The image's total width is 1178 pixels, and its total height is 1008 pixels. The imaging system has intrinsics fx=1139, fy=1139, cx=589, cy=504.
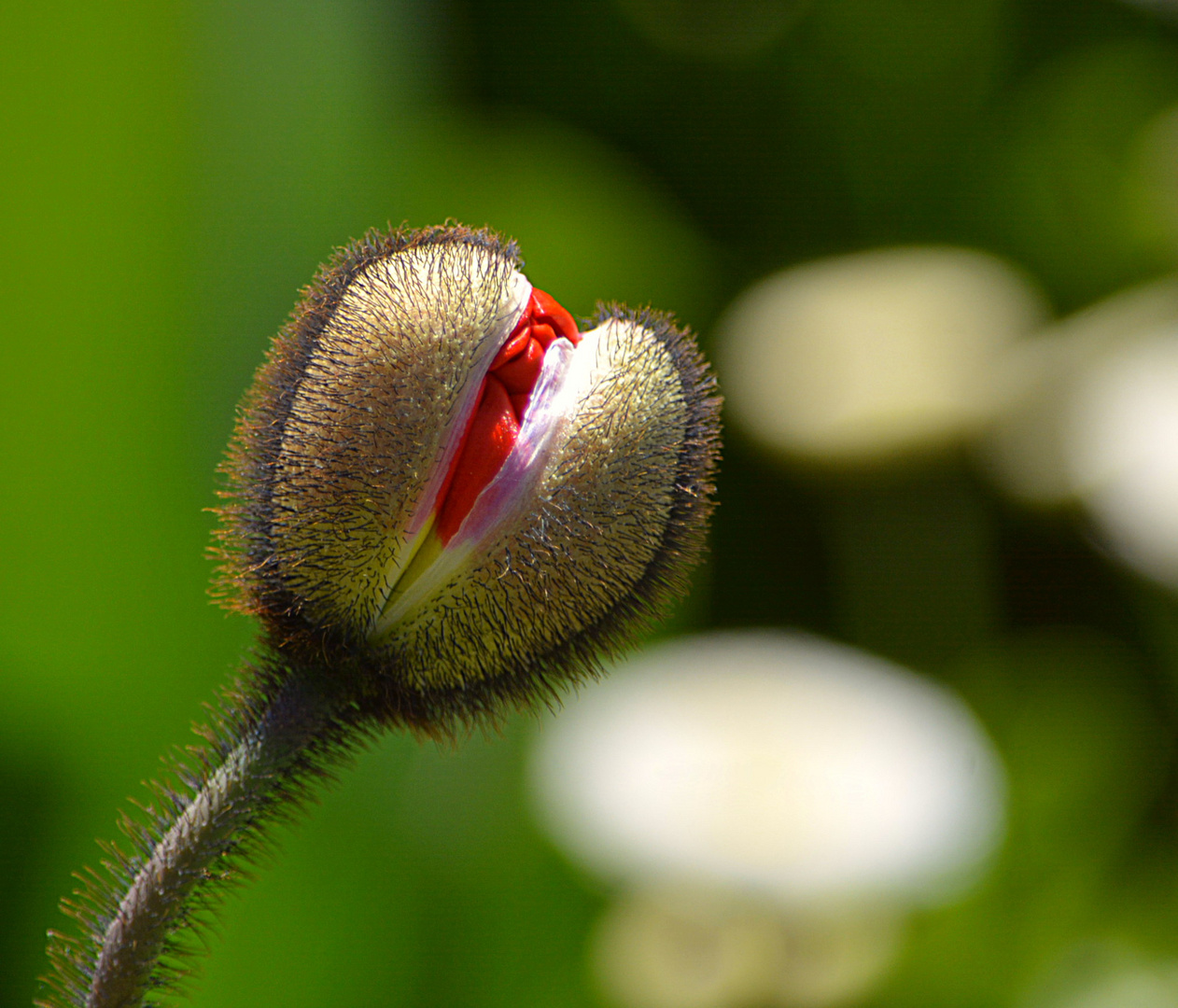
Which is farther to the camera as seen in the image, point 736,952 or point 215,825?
point 736,952

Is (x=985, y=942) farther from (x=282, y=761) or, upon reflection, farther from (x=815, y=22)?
(x=815, y=22)

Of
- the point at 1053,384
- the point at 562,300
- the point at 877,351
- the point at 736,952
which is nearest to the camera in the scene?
the point at 736,952

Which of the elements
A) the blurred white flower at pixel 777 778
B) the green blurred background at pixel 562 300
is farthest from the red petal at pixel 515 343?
the green blurred background at pixel 562 300

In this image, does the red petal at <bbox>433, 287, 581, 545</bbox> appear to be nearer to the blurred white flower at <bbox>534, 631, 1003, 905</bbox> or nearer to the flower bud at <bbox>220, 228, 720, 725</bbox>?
the flower bud at <bbox>220, 228, 720, 725</bbox>

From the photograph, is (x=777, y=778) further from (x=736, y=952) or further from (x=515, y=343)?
(x=515, y=343)

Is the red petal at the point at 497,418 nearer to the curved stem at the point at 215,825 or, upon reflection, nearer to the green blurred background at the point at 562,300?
the curved stem at the point at 215,825

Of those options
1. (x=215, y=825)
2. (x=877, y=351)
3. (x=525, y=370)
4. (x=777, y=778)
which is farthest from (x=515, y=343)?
(x=877, y=351)

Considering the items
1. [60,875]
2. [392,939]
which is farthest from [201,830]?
[392,939]
